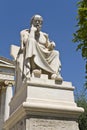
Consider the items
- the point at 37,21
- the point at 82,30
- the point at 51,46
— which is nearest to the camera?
the point at 51,46

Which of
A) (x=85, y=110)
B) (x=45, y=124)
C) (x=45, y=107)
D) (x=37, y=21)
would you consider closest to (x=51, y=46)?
(x=37, y=21)

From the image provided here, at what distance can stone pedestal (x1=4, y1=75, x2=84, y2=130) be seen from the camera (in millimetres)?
7922

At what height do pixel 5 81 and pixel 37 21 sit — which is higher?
pixel 37 21

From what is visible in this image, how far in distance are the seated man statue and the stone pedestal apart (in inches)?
16.0

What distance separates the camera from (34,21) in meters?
10.0

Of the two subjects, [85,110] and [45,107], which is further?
[85,110]

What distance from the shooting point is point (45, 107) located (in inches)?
315

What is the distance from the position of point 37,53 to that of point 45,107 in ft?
6.24

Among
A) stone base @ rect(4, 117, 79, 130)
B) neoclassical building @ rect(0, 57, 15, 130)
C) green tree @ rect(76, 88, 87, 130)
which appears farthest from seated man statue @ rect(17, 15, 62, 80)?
neoclassical building @ rect(0, 57, 15, 130)

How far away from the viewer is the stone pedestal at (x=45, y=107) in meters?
7.92

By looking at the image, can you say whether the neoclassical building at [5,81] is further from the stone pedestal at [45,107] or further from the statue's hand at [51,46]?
the stone pedestal at [45,107]

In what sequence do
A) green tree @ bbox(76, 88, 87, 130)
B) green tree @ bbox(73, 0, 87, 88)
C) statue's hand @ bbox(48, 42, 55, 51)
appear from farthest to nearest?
1. green tree @ bbox(76, 88, 87, 130)
2. green tree @ bbox(73, 0, 87, 88)
3. statue's hand @ bbox(48, 42, 55, 51)

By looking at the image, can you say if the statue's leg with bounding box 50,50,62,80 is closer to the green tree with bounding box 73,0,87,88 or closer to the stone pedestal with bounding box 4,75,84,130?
the stone pedestal with bounding box 4,75,84,130

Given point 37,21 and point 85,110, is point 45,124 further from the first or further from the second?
point 85,110
